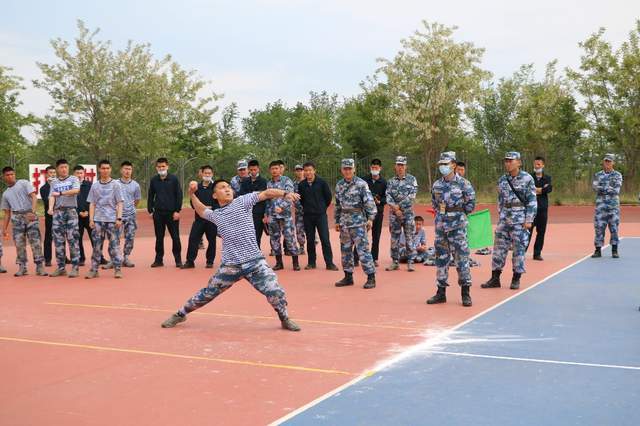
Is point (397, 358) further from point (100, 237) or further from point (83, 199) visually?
point (83, 199)

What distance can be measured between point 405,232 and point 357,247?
7.85 ft

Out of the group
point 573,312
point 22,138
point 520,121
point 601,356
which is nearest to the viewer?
point 601,356

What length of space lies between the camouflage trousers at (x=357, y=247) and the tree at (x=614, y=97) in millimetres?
23883

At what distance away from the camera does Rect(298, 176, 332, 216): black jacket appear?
14.1 metres

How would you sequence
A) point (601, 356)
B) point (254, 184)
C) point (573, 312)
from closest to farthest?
point (601, 356) → point (573, 312) → point (254, 184)

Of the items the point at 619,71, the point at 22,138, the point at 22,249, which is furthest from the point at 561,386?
the point at 22,138

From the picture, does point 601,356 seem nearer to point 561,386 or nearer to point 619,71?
point 561,386

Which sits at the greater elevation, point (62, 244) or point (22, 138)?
point (22, 138)

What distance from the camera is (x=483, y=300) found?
10.5 metres

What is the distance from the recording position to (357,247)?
1179cm

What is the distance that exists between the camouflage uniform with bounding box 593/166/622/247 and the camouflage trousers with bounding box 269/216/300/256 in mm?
6128

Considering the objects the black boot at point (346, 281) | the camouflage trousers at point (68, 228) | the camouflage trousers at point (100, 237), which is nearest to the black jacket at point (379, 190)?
the black boot at point (346, 281)

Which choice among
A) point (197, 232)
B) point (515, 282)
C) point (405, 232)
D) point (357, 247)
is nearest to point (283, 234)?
point (197, 232)

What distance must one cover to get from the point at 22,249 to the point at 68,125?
24.5 meters
